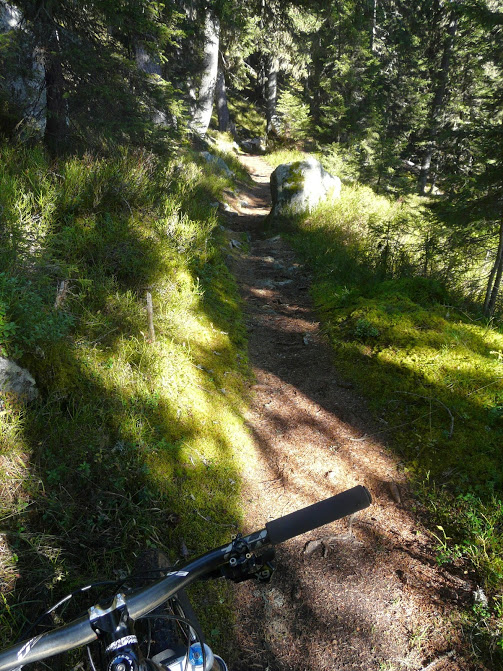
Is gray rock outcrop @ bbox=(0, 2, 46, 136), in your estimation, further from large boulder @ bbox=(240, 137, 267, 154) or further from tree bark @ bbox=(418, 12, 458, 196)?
large boulder @ bbox=(240, 137, 267, 154)

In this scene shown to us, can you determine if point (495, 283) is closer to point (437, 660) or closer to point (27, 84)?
point (437, 660)

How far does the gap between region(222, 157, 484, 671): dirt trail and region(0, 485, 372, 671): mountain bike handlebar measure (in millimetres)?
1700

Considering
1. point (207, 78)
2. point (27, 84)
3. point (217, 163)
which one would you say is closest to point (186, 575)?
point (27, 84)

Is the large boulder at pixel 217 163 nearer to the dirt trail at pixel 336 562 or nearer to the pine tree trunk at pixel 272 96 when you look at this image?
the dirt trail at pixel 336 562

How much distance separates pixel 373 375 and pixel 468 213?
3.37m

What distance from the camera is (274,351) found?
582 centimetres

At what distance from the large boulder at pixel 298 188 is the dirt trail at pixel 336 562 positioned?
7.56 metres

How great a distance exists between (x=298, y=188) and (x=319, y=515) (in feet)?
38.0

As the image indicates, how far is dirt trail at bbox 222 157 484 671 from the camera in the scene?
251cm

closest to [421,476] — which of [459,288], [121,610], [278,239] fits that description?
[121,610]

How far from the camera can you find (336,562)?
3016 mm

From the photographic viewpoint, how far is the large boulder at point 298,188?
37.7ft

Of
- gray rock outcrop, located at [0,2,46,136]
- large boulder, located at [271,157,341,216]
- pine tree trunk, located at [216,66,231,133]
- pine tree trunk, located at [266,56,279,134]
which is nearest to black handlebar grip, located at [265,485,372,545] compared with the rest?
gray rock outcrop, located at [0,2,46,136]

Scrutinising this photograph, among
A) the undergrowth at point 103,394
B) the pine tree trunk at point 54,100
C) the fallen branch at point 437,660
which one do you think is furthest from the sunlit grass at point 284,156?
the fallen branch at point 437,660
